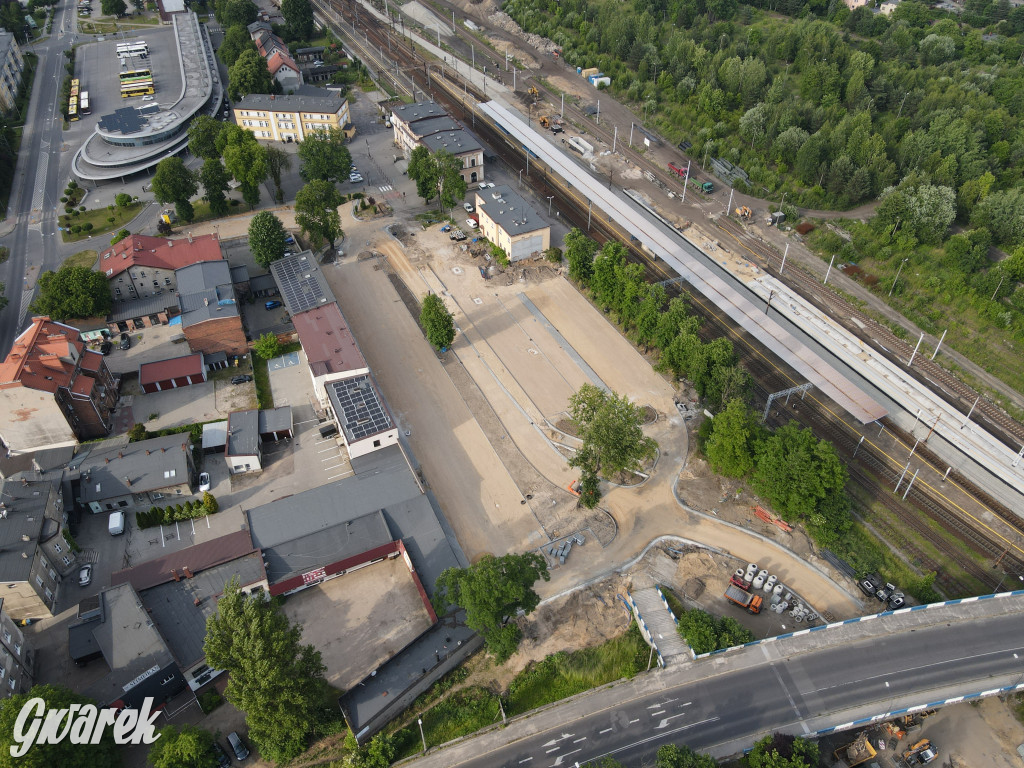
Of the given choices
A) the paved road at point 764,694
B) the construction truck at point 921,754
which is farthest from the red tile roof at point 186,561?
the construction truck at point 921,754

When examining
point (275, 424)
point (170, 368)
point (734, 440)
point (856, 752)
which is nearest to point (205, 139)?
point (170, 368)

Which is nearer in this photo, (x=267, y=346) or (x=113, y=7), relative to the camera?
(x=267, y=346)

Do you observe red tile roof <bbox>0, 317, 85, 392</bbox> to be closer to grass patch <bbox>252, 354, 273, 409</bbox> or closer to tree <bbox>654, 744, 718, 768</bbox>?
grass patch <bbox>252, 354, 273, 409</bbox>

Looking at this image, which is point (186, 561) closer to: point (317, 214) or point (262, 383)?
point (262, 383)

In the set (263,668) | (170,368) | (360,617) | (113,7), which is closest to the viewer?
(263,668)

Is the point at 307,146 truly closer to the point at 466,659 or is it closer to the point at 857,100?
the point at 466,659

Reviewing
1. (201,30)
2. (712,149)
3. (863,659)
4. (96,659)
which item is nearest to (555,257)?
(712,149)

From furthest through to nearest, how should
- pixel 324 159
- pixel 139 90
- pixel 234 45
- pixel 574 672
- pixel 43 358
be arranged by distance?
1. pixel 234 45
2. pixel 139 90
3. pixel 324 159
4. pixel 43 358
5. pixel 574 672
